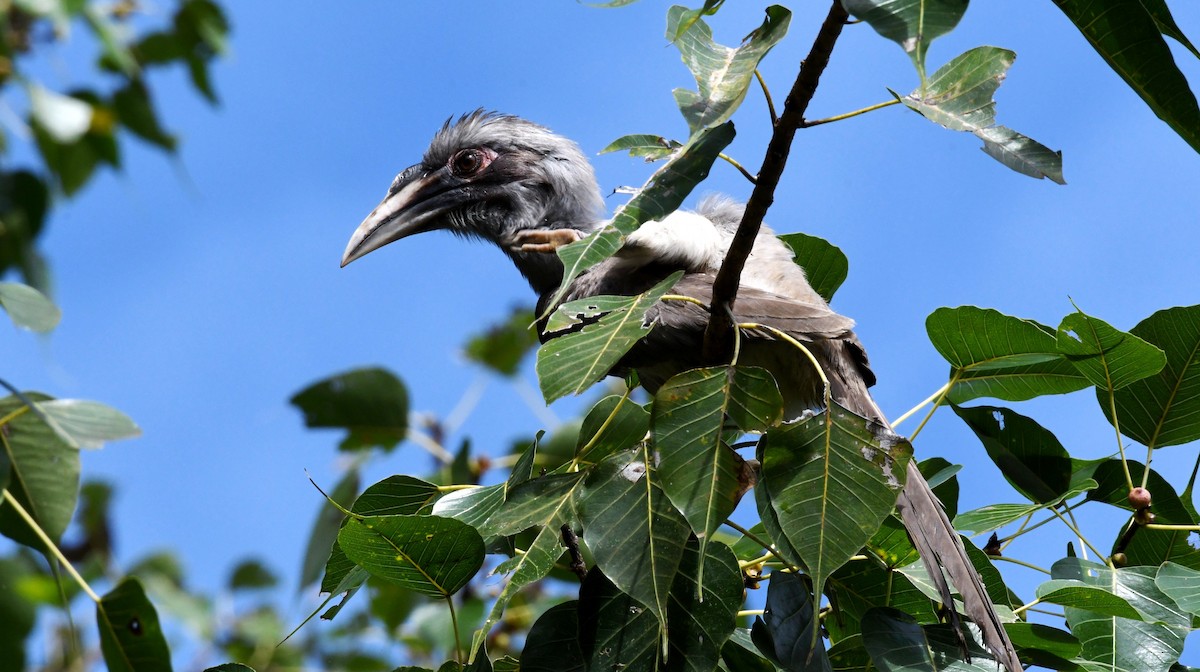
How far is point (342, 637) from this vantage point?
3.82 m

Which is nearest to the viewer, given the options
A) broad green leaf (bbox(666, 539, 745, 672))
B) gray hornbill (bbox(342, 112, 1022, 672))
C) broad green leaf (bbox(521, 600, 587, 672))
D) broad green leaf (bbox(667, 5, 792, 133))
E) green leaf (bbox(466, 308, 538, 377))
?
broad green leaf (bbox(667, 5, 792, 133))

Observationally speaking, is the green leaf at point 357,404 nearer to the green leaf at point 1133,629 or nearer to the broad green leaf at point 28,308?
the broad green leaf at point 28,308

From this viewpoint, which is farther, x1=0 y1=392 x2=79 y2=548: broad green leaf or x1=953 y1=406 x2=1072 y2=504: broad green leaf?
x1=953 y1=406 x2=1072 y2=504: broad green leaf

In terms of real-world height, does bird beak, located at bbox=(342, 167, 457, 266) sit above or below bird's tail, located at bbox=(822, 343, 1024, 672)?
above

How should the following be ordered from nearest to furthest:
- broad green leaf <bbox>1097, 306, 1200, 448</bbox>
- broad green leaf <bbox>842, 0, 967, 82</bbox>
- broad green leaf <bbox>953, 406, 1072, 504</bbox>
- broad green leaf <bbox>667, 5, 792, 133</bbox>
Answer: broad green leaf <bbox>842, 0, 967, 82</bbox>, broad green leaf <bbox>667, 5, 792, 133</bbox>, broad green leaf <bbox>1097, 306, 1200, 448</bbox>, broad green leaf <bbox>953, 406, 1072, 504</bbox>

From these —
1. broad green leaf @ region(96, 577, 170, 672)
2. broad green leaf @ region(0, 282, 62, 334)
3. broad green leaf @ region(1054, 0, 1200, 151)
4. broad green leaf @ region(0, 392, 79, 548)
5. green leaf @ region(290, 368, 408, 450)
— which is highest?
broad green leaf @ region(1054, 0, 1200, 151)

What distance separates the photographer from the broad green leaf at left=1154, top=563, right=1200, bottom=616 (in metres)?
2.09

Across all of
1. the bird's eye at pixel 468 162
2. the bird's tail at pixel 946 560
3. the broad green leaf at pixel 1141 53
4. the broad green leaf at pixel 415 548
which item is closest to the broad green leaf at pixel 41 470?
the broad green leaf at pixel 415 548

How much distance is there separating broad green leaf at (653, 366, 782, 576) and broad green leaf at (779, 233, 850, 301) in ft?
5.08

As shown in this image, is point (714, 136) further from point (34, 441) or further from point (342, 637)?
point (342, 637)

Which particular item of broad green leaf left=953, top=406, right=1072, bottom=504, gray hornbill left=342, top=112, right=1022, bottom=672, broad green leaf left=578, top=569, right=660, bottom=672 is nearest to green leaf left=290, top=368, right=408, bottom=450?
gray hornbill left=342, top=112, right=1022, bottom=672

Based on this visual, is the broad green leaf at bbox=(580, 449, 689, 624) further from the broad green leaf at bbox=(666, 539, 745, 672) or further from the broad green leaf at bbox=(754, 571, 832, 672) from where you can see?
the broad green leaf at bbox=(754, 571, 832, 672)

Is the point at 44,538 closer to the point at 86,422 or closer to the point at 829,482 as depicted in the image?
the point at 86,422

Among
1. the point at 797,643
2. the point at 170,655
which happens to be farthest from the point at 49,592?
the point at 797,643
